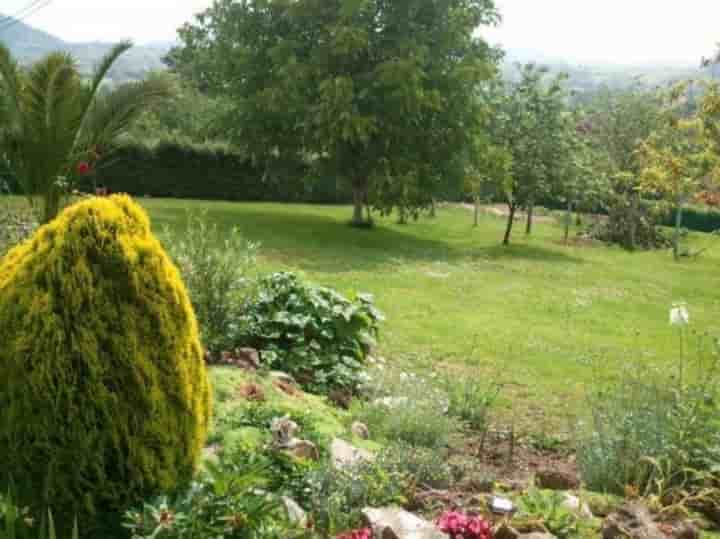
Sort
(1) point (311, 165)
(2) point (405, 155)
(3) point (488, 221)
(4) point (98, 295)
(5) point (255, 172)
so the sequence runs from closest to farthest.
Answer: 1. (4) point (98, 295)
2. (2) point (405, 155)
3. (1) point (311, 165)
4. (5) point (255, 172)
5. (3) point (488, 221)

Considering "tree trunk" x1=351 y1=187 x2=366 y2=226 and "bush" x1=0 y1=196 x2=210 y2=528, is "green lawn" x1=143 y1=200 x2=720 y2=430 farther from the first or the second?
"bush" x1=0 y1=196 x2=210 y2=528

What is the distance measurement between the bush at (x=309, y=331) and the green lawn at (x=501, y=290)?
1.52 feet

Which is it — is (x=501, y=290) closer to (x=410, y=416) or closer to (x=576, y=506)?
(x=410, y=416)

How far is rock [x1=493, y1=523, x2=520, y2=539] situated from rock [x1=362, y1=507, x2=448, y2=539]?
25 centimetres

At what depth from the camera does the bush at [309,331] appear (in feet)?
20.6

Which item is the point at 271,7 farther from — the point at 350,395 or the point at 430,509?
the point at 430,509

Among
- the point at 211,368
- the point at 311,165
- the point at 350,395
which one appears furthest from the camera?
the point at 311,165

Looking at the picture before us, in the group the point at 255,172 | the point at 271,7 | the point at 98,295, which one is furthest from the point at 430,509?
the point at 255,172

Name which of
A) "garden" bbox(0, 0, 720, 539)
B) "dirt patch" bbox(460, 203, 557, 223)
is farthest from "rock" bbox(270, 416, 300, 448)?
"dirt patch" bbox(460, 203, 557, 223)

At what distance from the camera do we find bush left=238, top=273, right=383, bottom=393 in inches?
248

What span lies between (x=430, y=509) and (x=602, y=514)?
0.85 m

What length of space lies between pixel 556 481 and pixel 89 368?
2625mm

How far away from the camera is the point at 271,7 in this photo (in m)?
21.5

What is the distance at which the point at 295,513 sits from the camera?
132 inches
